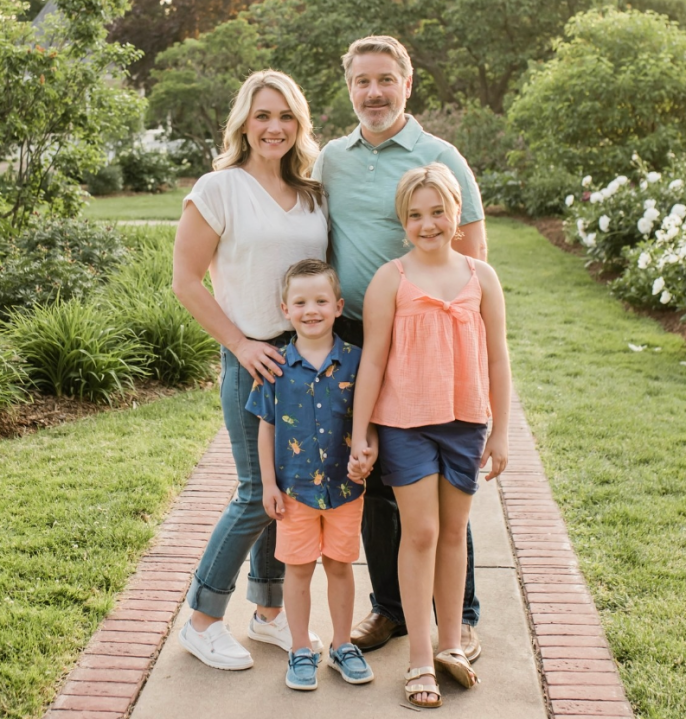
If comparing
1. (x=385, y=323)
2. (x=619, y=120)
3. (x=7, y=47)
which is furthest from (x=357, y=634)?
(x=619, y=120)

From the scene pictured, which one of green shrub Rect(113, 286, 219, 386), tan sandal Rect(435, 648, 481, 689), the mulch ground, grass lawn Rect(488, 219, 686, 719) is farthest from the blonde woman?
green shrub Rect(113, 286, 219, 386)

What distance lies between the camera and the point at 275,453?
2580mm

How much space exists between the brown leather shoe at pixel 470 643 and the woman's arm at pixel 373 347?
2.51 ft

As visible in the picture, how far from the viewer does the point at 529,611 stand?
310 cm

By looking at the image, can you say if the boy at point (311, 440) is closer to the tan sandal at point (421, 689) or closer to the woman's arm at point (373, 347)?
the woman's arm at point (373, 347)

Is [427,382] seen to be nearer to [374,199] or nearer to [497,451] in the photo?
[497,451]

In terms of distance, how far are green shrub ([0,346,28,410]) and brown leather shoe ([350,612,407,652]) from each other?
297 centimetres

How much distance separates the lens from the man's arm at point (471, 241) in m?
2.70

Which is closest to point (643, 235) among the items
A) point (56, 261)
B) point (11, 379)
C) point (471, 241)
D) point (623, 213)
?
point (623, 213)

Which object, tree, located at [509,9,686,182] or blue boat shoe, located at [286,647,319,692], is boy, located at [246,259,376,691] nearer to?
blue boat shoe, located at [286,647,319,692]

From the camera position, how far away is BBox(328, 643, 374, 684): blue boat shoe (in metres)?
2.66

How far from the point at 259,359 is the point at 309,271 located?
12.0 inches

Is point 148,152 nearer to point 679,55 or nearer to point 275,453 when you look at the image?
point 679,55

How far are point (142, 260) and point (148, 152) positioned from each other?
14345 millimetres
